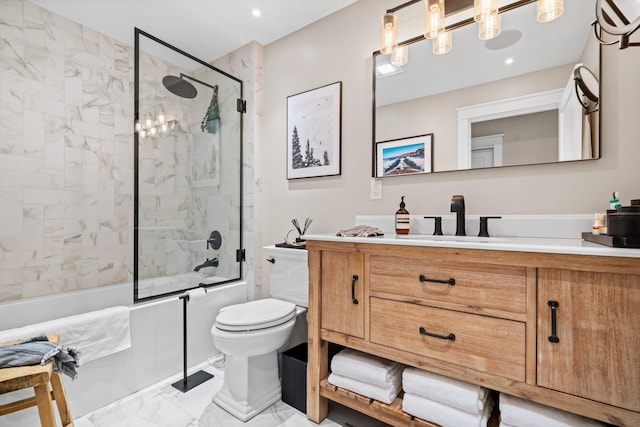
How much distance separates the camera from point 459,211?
160 cm

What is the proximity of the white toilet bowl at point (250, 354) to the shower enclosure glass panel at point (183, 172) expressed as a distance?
638 mm

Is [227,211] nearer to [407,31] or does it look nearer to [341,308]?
[341,308]

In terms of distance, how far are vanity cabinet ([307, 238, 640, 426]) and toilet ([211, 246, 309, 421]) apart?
0.25 m

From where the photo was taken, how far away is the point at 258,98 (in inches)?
103

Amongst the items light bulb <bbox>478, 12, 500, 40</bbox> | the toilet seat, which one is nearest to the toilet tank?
the toilet seat

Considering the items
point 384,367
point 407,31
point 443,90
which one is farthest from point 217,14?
point 384,367

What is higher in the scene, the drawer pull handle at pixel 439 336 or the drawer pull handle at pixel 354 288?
the drawer pull handle at pixel 354 288

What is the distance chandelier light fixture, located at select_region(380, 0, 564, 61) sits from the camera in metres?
1.43

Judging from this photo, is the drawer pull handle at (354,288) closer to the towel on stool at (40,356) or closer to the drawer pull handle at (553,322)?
the drawer pull handle at (553,322)

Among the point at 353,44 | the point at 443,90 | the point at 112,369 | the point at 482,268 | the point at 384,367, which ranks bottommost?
the point at 112,369

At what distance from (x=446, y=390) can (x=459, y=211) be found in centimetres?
84

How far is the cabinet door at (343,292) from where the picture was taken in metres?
1.44

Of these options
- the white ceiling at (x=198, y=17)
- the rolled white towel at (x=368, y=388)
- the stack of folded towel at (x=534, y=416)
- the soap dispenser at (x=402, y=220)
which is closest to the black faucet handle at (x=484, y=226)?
the soap dispenser at (x=402, y=220)

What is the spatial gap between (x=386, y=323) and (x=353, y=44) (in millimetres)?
1807
